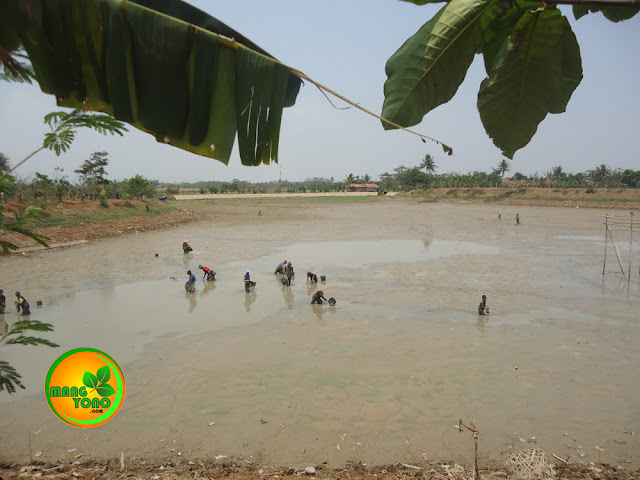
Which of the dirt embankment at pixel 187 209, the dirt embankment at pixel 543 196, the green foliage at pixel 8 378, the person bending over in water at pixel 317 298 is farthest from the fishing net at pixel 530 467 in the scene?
the dirt embankment at pixel 543 196

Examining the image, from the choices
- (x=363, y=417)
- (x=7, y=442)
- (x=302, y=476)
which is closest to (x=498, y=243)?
(x=363, y=417)

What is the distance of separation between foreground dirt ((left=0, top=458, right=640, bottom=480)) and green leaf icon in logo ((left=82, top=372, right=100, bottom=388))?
5.31 ft

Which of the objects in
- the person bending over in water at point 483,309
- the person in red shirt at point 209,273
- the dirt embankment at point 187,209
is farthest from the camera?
the dirt embankment at point 187,209

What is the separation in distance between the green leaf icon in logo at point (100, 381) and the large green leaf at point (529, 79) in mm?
3954

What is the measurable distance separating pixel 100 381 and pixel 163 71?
323cm

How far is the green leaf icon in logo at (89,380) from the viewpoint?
3.51 meters

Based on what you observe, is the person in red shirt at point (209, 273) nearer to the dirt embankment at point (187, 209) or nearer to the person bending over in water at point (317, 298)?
the person bending over in water at point (317, 298)

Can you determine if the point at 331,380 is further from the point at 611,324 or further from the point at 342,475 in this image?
the point at 611,324

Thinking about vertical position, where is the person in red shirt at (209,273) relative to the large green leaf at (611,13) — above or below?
below

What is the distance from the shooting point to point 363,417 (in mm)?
5820

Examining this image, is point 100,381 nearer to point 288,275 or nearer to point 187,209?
point 288,275

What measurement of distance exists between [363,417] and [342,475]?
1333 millimetres

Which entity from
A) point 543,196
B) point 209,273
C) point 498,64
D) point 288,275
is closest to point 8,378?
point 498,64

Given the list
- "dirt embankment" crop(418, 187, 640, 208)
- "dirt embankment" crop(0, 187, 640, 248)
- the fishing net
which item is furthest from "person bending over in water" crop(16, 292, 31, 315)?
"dirt embankment" crop(418, 187, 640, 208)
